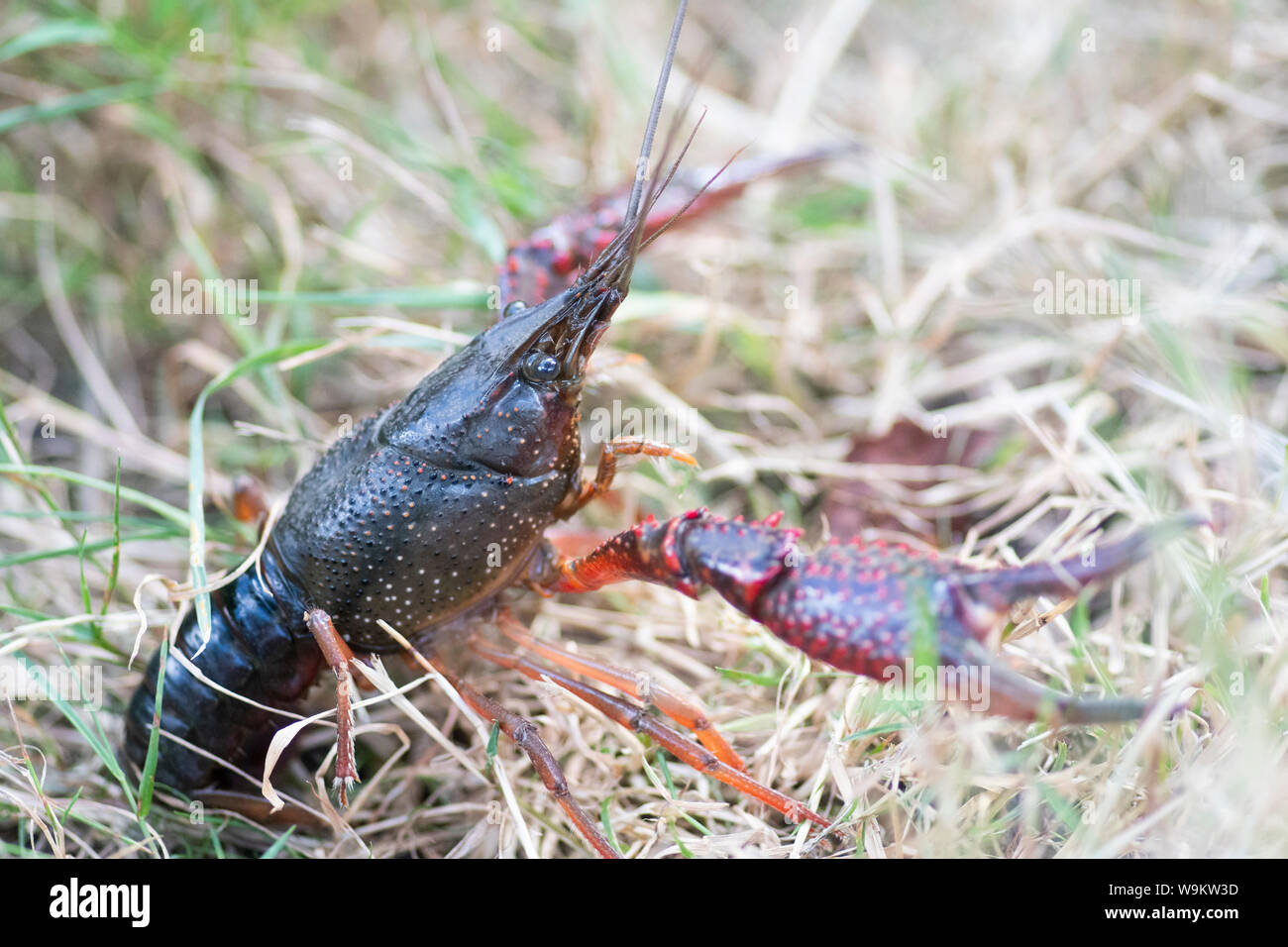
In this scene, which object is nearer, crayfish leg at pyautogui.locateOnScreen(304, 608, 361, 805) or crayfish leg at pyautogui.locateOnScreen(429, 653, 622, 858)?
crayfish leg at pyautogui.locateOnScreen(304, 608, 361, 805)

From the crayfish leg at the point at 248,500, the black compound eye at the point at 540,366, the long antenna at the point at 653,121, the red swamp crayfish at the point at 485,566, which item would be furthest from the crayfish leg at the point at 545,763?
the long antenna at the point at 653,121

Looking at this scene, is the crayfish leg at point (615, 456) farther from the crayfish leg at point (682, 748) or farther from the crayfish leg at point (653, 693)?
the crayfish leg at point (682, 748)

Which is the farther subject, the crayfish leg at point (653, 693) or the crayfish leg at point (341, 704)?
the crayfish leg at point (653, 693)

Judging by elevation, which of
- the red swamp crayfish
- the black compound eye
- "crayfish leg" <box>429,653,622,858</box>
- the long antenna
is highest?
the long antenna

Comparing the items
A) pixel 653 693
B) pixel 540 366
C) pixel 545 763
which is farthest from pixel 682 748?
pixel 540 366

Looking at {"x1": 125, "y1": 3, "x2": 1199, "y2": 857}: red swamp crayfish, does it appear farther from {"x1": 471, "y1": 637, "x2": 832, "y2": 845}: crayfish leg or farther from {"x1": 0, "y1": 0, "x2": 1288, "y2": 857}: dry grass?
{"x1": 0, "y1": 0, "x2": 1288, "y2": 857}: dry grass

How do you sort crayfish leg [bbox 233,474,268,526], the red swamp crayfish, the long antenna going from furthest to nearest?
crayfish leg [bbox 233,474,268,526] < the long antenna < the red swamp crayfish

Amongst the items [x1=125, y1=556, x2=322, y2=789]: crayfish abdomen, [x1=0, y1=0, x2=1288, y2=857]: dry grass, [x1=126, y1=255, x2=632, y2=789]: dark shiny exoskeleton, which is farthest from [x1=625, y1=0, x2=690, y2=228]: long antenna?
[x1=125, y1=556, x2=322, y2=789]: crayfish abdomen

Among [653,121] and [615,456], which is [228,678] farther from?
[653,121]
